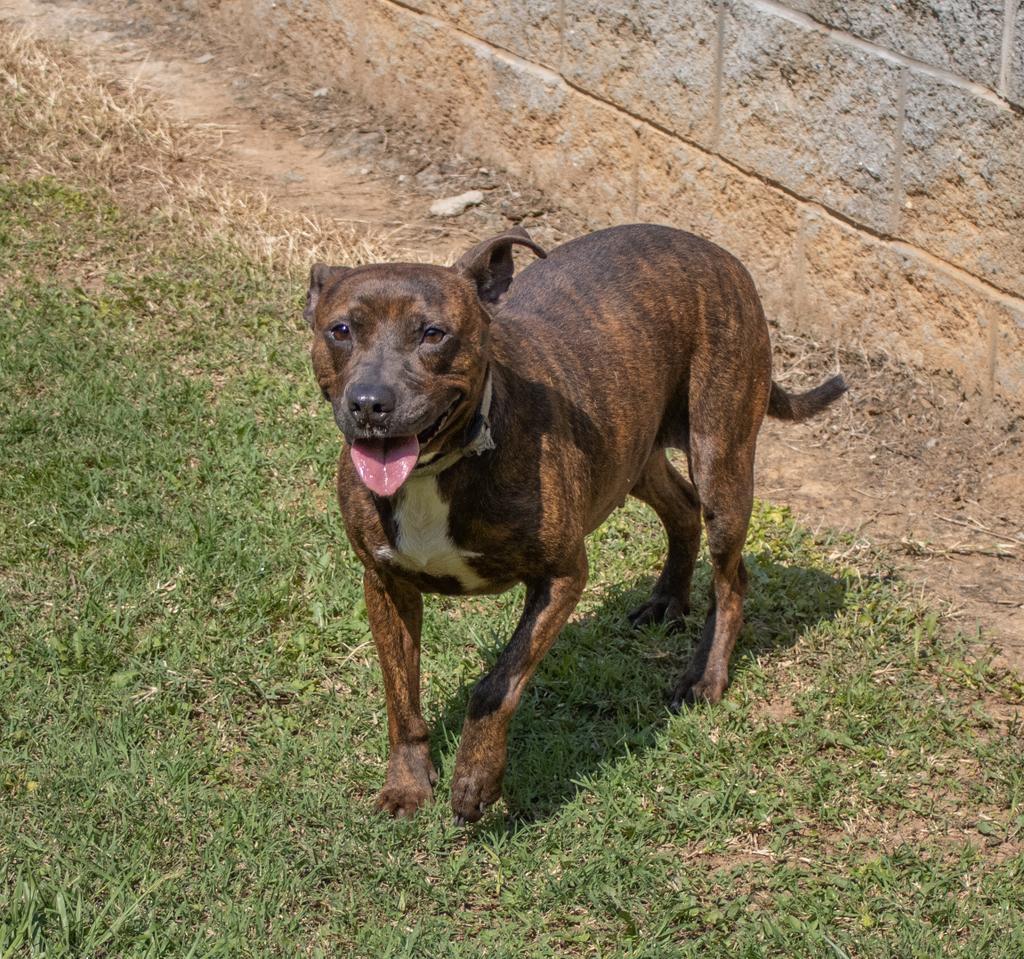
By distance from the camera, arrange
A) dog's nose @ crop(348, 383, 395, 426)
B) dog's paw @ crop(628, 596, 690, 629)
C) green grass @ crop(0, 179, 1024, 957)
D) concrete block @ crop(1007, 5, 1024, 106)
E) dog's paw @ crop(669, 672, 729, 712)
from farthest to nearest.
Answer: concrete block @ crop(1007, 5, 1024, 106)
dog's paw @ crop(628, 596, 690, 629)
dog's paw @ crop(669, 672, 729, 712)
green grass @ crop(0, 179, 1024, 957)
dog's nose @ crop(348, 383, 395, 426)

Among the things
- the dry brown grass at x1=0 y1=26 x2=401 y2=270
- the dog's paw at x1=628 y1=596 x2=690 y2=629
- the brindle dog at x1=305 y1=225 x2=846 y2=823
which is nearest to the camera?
the brindle dog at x1=305 y1=225 x2=846 y2=823

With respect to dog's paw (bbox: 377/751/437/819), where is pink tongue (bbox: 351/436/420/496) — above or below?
above

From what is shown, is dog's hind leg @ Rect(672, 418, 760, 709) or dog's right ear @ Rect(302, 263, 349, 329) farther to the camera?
dog's hind leg @ Rect(672, 418, 760, 709)

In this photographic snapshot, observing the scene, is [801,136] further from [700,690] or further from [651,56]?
[700,690]

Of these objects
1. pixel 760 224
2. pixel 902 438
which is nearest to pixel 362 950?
pixel 902 438

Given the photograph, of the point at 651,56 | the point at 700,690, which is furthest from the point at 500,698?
the point at 651,56

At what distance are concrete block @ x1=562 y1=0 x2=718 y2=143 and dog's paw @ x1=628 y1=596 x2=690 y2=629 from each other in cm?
286

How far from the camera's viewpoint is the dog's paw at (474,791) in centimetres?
449

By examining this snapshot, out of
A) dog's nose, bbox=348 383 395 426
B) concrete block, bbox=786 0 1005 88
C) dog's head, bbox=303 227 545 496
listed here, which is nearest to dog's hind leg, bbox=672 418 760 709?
dog's head, bbox=303 227 545 496

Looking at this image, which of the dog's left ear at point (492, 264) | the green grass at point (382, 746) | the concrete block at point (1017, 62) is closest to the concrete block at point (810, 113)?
the concrete block at point (1017, 62)

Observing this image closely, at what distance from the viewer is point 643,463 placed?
5.29 meters

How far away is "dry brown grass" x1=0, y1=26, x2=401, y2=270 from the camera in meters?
8.38

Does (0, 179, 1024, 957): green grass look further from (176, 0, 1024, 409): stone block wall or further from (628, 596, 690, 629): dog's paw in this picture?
(176, 0, 1024, 409): stone block wall

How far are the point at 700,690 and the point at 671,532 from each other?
0.69 meters
